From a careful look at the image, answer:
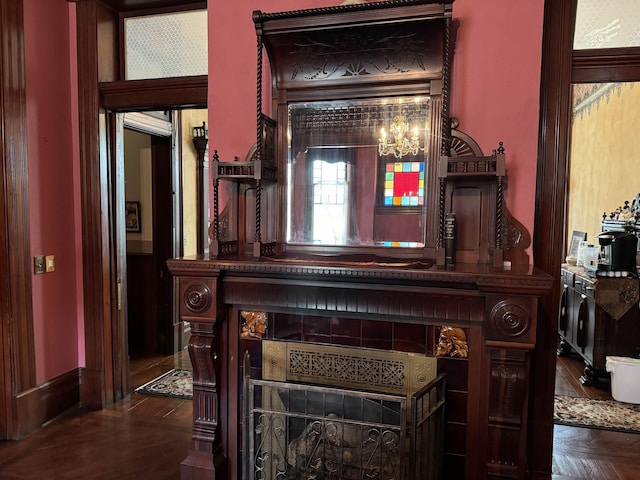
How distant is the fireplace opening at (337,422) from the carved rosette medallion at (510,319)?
1.24 feet

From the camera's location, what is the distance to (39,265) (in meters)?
2.89

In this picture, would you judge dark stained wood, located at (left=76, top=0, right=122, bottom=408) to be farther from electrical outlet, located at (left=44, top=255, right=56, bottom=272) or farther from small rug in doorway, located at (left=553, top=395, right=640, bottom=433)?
small rug in doorway, located at (left=553, top=395, right=640, bottom=433)

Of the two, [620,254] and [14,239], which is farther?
[620,254]

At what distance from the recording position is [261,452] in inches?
85.8

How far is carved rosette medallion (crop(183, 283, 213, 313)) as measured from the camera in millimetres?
2166

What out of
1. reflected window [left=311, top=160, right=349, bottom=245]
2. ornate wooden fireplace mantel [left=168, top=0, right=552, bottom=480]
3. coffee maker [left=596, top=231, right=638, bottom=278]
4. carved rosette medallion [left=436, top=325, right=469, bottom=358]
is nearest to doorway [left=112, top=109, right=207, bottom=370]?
ornate wooden fireplace mantel [left=168, top=0, right=552, bottom=480]

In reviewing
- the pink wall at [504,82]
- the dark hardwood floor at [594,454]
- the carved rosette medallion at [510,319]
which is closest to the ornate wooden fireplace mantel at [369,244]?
the carved rosette medallion at [510,319]

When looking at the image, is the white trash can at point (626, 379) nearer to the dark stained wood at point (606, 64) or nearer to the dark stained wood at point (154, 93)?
the dark stained wood at point (606, 64)

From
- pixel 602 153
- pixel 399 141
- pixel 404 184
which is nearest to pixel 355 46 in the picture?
pixel 399 141

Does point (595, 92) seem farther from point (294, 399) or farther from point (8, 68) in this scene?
point (8, 68)

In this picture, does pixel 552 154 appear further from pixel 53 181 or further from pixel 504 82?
pixel 53 181

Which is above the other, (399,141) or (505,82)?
(505,82)

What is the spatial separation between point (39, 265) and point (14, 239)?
0.82 ft

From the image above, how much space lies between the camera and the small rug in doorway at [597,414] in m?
3.06
